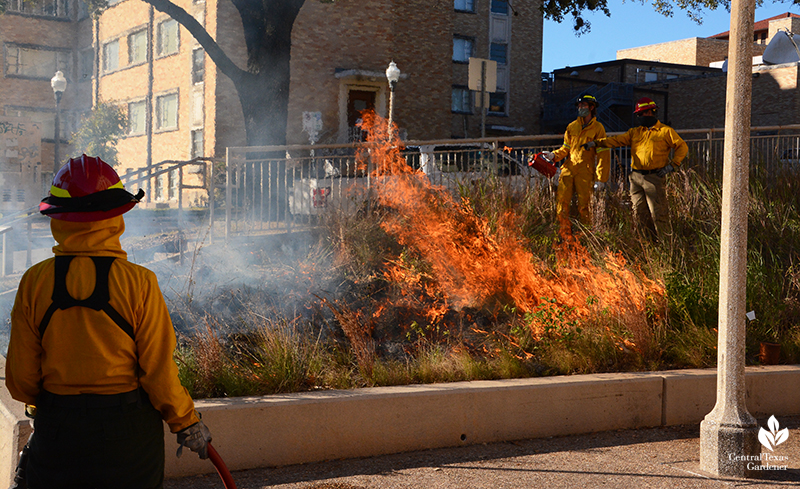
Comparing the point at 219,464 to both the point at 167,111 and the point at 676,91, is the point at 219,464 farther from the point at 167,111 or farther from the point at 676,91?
the point at 676,91

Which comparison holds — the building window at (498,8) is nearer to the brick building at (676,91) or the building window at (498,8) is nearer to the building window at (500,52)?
the building window at (500,52)

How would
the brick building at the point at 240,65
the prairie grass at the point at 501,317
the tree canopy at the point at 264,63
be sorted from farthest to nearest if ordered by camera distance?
the brick building at the point at 240,65, the tree canopy at the point at 264,63, the prairie grass at the point at 501,317

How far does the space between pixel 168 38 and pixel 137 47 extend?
9.55 ft

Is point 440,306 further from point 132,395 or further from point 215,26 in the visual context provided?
point 215,26

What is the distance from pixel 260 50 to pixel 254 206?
393 cm

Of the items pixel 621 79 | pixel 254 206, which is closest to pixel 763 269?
pixel 254 206

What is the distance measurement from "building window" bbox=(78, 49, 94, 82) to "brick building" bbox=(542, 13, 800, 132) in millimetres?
20329

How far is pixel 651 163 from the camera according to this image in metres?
8.62

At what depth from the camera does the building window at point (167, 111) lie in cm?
2525

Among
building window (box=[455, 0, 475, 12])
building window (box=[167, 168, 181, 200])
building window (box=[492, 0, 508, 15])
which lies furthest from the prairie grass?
building window (box=[492, 0, 508, 15])

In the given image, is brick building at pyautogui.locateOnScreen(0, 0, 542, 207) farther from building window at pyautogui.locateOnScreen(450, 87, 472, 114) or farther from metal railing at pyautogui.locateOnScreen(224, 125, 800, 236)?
metal railing at pyautogui.locateOnScreen(224, 125, 800, 236)

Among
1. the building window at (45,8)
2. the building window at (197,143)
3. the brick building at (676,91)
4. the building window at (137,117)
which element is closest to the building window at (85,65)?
the building window at (45,8)

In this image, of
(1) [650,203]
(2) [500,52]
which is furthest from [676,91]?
(1) [650,203]

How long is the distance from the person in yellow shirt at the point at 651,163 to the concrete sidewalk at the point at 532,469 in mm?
3716
